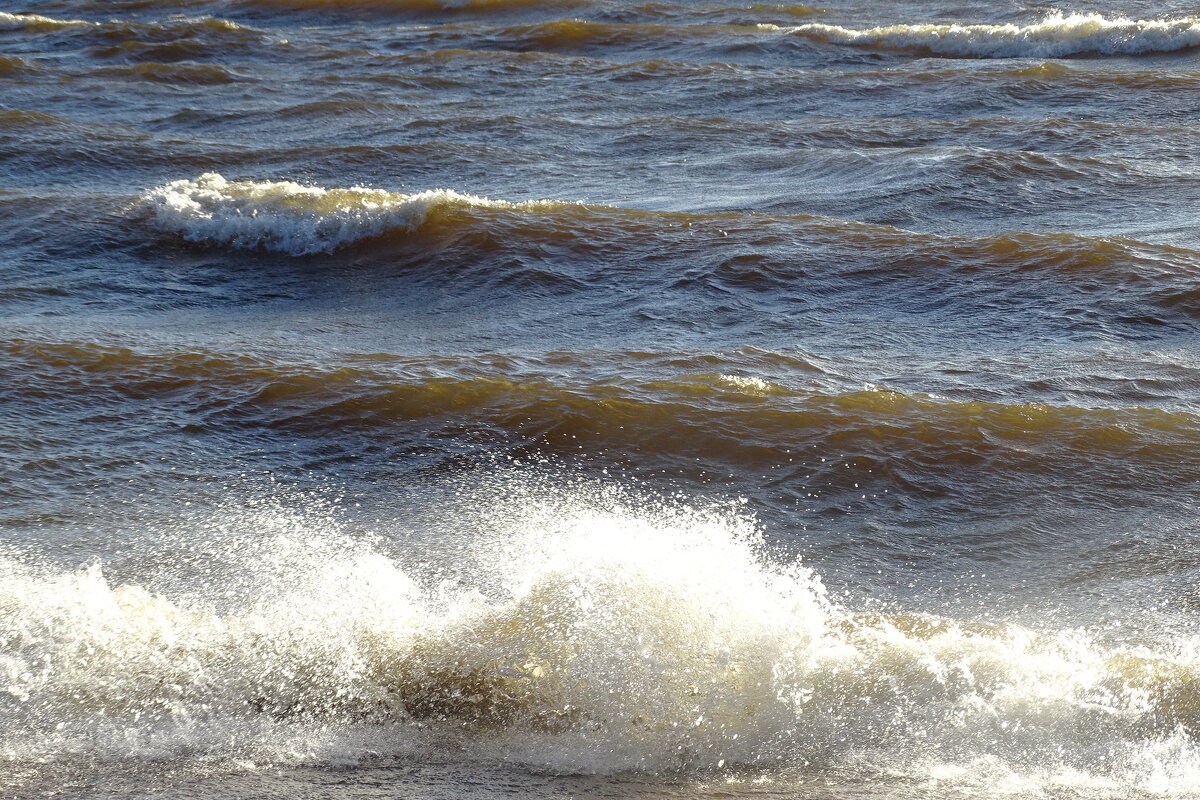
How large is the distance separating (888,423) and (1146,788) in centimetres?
272

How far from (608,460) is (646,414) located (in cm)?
46

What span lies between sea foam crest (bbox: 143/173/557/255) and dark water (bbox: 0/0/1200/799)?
43 millimetres

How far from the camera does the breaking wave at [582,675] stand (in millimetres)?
3668

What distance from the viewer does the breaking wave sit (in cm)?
367

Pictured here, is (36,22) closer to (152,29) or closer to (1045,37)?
(152,29)

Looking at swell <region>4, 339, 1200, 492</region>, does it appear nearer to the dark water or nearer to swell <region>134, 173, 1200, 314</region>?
the dark water

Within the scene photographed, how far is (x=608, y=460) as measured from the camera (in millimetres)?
5801

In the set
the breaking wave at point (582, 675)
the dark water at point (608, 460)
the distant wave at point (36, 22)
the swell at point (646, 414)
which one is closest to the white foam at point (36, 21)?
the distant wave at point (36, 22)

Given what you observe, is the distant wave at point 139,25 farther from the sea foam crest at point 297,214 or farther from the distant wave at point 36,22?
the sea foam crest at point 297,214

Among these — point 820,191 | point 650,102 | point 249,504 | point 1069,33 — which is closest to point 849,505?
point 249,504

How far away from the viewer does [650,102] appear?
48.6ft

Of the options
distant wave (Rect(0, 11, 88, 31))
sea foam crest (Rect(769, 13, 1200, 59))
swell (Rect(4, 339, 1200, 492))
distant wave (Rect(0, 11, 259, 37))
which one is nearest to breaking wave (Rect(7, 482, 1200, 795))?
swell (Rect(4, 339, 1200, 492))

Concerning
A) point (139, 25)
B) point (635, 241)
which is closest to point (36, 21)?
point (139, 25)

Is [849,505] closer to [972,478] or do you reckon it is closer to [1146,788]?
[972,478]
